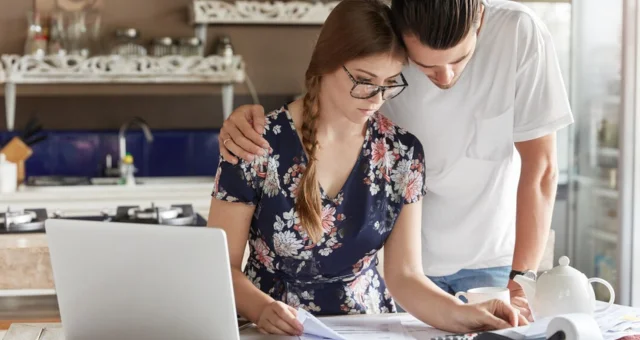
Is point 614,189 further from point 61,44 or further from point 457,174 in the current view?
point 61,44

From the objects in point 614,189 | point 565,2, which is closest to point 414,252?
point 614,189

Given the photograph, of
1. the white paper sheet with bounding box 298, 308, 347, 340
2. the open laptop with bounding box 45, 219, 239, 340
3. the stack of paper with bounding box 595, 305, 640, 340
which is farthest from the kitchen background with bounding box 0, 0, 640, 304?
the open laptop with bounding box 45, 219, 239, 340

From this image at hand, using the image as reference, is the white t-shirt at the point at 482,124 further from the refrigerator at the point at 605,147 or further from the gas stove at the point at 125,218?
the refrigerator at the point at 605,147

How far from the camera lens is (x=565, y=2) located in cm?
443

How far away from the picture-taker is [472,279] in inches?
83.0

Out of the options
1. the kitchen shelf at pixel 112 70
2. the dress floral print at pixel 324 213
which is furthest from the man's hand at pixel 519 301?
the kitchen shelf at pixel 112 70

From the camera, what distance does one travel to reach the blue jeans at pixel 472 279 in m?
2.10

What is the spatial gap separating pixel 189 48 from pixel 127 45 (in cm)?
32

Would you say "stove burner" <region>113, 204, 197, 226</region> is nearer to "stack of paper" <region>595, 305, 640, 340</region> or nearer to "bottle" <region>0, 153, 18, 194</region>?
"bottle" <region>0, 153, 18, 194</region>

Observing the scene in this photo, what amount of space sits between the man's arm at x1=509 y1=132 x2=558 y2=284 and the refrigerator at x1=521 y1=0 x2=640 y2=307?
1.78 meters

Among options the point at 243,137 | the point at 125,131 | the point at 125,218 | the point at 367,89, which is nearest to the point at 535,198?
the point at 367,89

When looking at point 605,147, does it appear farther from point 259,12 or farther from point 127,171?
point 127,171

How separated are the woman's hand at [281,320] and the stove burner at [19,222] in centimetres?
172

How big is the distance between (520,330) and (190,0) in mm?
3600
